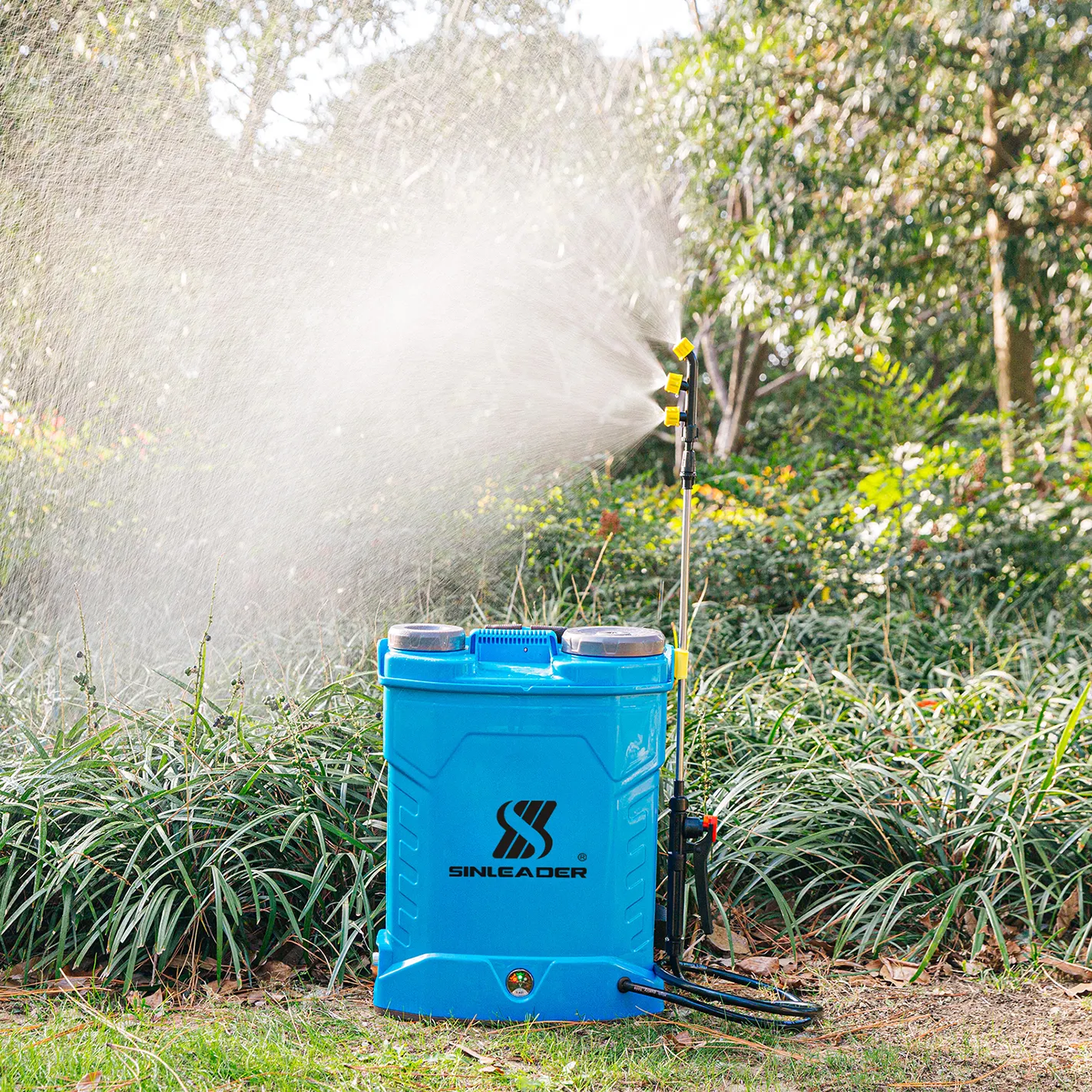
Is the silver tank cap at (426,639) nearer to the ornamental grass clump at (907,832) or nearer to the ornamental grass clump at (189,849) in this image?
the ornamental grass clump at (189,849)

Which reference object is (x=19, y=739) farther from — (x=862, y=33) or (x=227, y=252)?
(x=862, y=33)

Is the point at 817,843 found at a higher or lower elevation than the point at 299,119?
lower

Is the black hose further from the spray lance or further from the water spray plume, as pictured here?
the water spray plume

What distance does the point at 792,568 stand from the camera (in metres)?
5.21

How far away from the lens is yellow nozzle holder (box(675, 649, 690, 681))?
2.32 metres

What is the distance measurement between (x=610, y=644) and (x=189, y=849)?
1181 mm

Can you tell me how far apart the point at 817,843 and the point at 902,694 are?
108 cm

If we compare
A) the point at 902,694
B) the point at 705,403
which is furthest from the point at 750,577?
the point at 705,403

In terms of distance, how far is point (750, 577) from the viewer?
516 centimetres

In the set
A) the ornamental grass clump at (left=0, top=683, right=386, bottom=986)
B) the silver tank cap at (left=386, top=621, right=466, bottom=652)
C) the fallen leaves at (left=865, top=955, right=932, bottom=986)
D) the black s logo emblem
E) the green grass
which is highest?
the silver tank cap at (left=386, top=621, right=466, bottom=652)

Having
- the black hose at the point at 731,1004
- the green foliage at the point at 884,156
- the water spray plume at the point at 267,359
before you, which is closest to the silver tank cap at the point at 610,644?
the black hose at the point at 731,1004

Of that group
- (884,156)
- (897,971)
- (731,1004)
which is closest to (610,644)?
(731,1004)

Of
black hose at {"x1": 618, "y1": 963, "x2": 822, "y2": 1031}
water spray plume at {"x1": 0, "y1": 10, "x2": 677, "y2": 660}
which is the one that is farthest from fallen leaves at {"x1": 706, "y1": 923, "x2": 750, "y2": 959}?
water spray plume at {"x1": 0, "y1": 10, "x2": 677, "y2": 660}

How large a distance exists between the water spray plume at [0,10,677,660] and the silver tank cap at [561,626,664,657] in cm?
233
